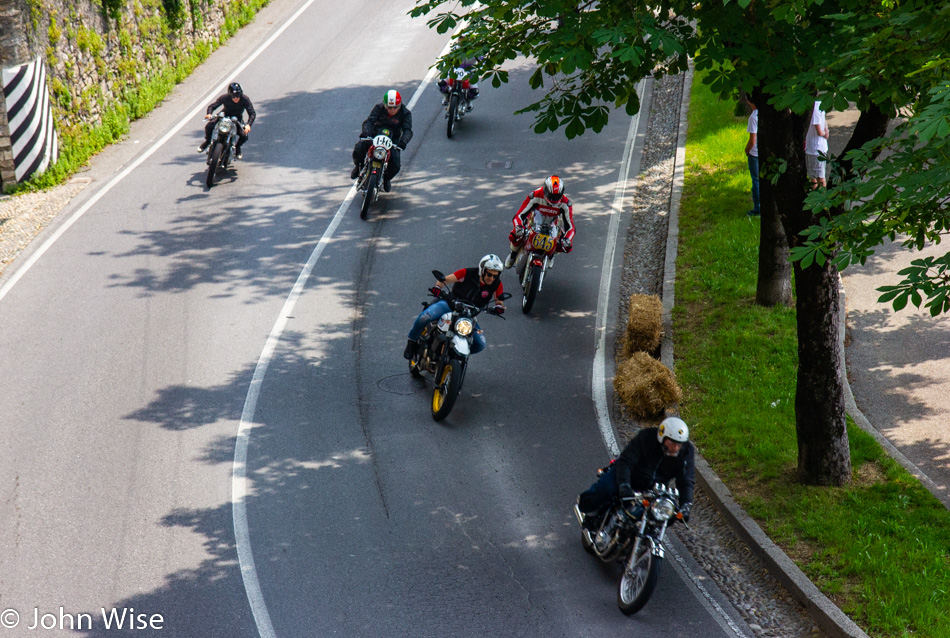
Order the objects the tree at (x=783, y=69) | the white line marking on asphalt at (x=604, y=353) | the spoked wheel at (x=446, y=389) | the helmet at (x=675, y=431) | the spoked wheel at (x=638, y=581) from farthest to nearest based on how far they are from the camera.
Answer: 1. the spoked wheel at (x=446, y=389)
2. the white line marking on asphalt at (x=604, y=353)
3. the helmet at (x=675, y=431)
4. the spoked wheel at (x=638, y=581)
5. the tree at (x=783, y=69)

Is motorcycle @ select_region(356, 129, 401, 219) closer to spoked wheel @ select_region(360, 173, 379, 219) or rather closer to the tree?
spoked wheel @ select_region(360, 173, 379, 219)

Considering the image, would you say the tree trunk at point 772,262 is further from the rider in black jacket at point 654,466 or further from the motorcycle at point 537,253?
the rider in black jacket at point 654,466

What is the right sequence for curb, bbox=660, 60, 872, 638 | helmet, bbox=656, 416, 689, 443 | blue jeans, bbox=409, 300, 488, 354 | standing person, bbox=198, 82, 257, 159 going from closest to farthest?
curb, bbox=660, 60, 872, 638 < helmet, bbox=656, 416, 689, 443 < blue jeans, bbox=409, 300, 488, 354 < standing person, bbox=198, 82, 257, 159

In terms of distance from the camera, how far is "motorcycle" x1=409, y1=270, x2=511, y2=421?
10.6 metres

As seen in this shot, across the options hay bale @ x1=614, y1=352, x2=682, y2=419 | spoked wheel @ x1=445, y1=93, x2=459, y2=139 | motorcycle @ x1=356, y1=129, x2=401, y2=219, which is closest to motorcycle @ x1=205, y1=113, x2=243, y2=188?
motorcycle @ x1=356, y1=129, x2=401, y2=219

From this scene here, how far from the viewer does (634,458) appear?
820cm

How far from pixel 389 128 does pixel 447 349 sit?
7483mm

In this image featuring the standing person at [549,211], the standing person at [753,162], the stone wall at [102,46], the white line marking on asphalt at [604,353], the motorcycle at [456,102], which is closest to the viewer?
the white line marking on asphalt at [604,353]

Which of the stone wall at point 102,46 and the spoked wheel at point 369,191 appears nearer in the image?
the spoked wheel at point 369,191

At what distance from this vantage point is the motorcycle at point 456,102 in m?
19.5

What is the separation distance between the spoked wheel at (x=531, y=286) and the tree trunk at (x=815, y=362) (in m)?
4.56

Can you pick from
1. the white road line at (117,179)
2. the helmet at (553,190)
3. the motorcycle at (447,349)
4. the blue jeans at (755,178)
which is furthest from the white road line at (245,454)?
the blue jeans at (755,178)

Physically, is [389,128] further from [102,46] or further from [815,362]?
[815,362]

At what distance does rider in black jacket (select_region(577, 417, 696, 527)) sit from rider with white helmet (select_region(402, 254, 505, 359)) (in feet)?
11.4
